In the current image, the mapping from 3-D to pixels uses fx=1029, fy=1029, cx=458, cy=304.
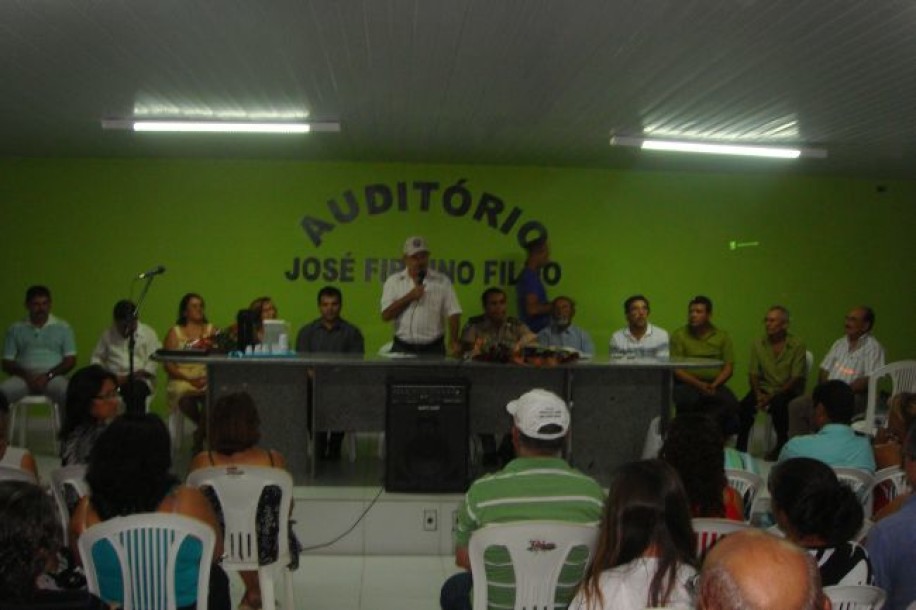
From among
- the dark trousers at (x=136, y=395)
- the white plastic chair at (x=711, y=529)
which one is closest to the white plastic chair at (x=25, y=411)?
the dark trousers at (x=136, y=395)

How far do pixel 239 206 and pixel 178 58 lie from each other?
396 cm

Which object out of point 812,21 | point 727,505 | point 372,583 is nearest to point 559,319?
point 372,583

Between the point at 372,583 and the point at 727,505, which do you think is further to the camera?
the point at 372,583

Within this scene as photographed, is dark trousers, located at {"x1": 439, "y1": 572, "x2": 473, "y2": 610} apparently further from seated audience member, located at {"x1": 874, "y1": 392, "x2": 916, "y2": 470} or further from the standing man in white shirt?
the standing man in white shirt

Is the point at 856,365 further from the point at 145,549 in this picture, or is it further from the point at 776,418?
the point at 145,549

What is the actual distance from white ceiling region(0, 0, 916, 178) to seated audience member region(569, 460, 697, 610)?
2.29 meters

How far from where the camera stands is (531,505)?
3064 millimetres

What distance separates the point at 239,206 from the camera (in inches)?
365

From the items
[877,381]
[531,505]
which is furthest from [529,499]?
[877,381]

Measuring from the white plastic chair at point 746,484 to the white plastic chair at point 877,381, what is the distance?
3044mm

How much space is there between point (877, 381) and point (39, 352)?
20.2ft

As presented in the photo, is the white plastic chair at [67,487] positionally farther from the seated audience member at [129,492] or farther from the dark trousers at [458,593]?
the dark trousers at [458,593]

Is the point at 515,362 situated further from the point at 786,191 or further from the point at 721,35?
the point at 786,191

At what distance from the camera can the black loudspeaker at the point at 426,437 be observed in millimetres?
5805
